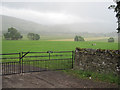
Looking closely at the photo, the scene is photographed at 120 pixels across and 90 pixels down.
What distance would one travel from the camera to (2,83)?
249 inches

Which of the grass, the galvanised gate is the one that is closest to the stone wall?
the grass

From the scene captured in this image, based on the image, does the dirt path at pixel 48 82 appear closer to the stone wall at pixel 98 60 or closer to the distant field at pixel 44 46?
the stone wall at pixel 98 60

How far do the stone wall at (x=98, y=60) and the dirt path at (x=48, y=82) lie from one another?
1.18 metres

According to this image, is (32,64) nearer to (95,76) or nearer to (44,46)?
(95,76)

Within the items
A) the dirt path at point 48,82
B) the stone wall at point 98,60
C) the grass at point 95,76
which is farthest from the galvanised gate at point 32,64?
the grass at point 95,76

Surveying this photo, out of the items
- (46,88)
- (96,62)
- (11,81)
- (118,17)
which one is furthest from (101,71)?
(118,17)

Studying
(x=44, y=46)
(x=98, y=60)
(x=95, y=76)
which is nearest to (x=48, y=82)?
(x=95, y=76)

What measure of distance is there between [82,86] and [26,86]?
2871 mm

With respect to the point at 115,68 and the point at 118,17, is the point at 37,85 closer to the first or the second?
the point at 115,68

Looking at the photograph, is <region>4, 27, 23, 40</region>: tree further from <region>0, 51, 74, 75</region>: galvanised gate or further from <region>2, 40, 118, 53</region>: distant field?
<region>0, 51, 74, 75</region>: galvanised gate

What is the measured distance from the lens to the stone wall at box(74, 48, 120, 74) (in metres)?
6.95

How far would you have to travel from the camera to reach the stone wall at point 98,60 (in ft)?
22.8

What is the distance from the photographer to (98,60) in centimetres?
765

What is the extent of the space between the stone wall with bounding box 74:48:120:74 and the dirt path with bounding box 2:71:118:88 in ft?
3.88
